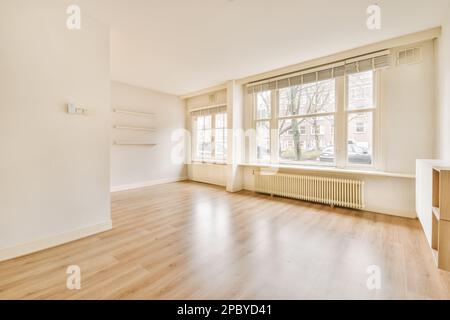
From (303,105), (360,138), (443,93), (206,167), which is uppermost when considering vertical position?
(303,105)

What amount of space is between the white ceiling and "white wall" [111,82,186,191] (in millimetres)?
1350

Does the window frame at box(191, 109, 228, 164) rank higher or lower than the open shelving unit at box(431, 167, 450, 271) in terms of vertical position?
higher

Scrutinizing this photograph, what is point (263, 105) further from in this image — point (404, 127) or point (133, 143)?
point (133, 143)

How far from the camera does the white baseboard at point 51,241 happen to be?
6.50ft

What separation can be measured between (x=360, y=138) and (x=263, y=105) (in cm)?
219

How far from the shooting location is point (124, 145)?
521 cm

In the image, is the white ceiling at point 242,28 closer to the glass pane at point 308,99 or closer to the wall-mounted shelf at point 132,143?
the glass pane at point 308,99

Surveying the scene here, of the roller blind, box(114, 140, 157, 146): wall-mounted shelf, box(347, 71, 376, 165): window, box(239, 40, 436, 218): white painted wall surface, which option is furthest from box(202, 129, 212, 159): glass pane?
box(239, 40, 436, 218): white painted wall surface

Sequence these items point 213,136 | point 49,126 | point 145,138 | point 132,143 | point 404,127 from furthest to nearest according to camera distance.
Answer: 1. point 213,136
2. point 145,138
3. point 132,143
4. point 404,127
5. point 49,126

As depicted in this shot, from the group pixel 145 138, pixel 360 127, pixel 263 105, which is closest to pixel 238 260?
pixel 360 127

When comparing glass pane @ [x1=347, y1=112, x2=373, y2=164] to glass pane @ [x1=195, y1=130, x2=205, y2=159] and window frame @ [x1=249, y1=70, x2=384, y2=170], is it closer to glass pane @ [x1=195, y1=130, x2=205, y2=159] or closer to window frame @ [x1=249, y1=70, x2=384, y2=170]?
window frame @ [x1=249, y1=70, x2=384, y2=170]

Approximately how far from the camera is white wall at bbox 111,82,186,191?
5078 millimetres

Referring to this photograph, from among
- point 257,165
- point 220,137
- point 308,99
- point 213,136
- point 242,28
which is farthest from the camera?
point 213,136

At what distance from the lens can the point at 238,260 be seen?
1968 mm
